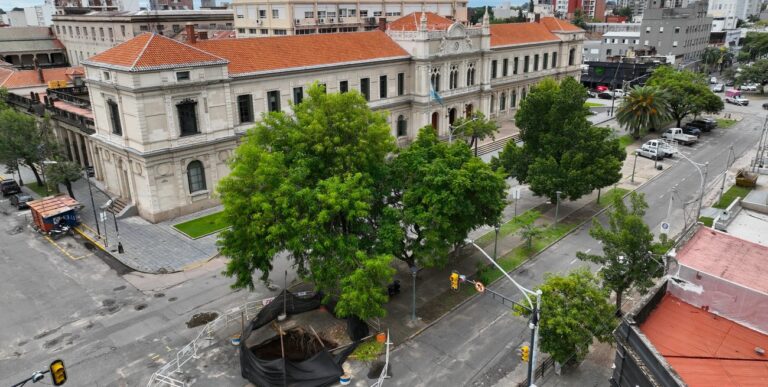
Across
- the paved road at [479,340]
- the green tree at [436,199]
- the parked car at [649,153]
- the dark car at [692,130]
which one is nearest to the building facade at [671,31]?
the dark car at [692,130]

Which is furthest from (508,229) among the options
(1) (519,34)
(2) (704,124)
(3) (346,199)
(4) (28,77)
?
(4) (28,77)

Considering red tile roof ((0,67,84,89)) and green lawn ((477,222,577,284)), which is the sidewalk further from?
red tile roof ((0,67,84,89))

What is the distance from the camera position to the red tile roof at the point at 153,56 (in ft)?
139

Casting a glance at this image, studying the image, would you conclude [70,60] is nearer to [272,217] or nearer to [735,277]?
[272,217]

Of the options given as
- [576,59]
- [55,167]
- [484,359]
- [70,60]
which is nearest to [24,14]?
[70,60]

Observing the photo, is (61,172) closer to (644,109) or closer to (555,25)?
(644,109)

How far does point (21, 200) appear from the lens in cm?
5075

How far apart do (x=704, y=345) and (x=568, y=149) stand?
83.5 ft

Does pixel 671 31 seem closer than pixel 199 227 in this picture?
No

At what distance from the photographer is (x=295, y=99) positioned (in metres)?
53.4

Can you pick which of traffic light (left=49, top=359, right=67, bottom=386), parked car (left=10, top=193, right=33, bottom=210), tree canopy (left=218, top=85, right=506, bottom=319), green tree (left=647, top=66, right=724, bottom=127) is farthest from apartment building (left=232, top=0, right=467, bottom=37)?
traffic light (left=49, top=359, right=67, bottom=386)

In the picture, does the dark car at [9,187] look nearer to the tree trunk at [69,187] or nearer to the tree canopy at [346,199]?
the tree trunk at [69,187]

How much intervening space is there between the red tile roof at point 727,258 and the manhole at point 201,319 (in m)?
25.2

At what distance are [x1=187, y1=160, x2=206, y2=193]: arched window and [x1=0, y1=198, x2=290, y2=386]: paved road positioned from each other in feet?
33.2
